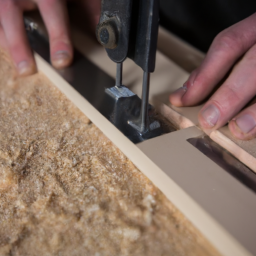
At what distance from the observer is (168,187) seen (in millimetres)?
564

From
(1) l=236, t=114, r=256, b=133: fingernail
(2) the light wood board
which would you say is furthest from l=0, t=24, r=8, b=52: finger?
(1) l=236, t=114, r=256, b=133: fingernail

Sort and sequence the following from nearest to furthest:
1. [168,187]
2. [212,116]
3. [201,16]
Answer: [168,187] → [212,116] → [201,16]

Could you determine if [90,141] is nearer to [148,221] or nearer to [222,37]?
[148,221]

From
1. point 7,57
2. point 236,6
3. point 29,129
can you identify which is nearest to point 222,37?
point 236,6

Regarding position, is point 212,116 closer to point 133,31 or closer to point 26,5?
point 133,31

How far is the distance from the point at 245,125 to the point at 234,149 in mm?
57

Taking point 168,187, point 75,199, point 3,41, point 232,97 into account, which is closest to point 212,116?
point 232,97

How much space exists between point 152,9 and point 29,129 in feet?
1.34

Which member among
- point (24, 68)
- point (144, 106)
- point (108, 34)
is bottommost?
point (24, 68)

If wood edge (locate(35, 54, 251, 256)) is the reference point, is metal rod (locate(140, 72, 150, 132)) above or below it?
above

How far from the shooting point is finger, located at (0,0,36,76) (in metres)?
0.92

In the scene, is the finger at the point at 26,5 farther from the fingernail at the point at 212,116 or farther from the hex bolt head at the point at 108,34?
the fingernail at the point at 212,116

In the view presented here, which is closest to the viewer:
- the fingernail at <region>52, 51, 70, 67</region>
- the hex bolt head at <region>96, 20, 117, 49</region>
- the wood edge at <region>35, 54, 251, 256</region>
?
the wood edge at <region>35, 54, 251, 256</region>

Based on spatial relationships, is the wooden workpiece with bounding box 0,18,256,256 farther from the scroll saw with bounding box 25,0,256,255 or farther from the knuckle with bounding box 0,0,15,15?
the knuckle with bounding box 0,0,15,15
